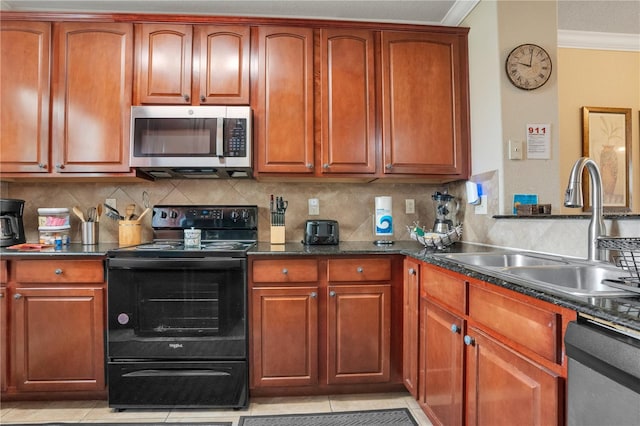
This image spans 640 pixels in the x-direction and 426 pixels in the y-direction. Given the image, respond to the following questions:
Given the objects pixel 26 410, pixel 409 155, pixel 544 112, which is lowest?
pixel 26 410

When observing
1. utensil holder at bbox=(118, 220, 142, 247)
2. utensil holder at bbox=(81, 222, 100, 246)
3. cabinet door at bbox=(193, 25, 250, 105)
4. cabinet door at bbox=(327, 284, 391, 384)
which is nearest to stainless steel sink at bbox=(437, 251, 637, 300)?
cabinet door at bbox=(327, 284, 391, 384)

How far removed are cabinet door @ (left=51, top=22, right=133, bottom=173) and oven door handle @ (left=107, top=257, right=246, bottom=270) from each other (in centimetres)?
62

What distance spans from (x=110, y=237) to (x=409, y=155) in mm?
2152

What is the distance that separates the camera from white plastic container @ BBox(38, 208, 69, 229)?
2.32 metres

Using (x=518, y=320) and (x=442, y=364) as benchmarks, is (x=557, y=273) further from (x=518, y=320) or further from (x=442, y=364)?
(x=442, y=364)

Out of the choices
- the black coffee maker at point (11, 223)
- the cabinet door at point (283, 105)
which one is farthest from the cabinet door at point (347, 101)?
the black coffee maker at point (11, 223)

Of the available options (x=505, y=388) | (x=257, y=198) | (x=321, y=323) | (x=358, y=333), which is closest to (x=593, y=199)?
(x=505, y=388)

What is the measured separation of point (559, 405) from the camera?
888 millimetres

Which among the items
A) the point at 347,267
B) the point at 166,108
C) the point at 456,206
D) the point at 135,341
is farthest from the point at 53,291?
the point at 456,206

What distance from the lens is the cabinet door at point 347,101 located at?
90.0 inches

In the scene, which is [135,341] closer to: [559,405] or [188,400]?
[188,400]

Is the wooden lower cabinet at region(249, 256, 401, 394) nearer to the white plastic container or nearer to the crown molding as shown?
the white plastic container

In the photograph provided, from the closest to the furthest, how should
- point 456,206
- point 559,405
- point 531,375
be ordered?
point 559,405 → point 531,375 → point 456,206

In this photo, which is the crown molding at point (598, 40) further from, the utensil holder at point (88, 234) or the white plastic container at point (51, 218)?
the white plastic container at point (51, 218)
